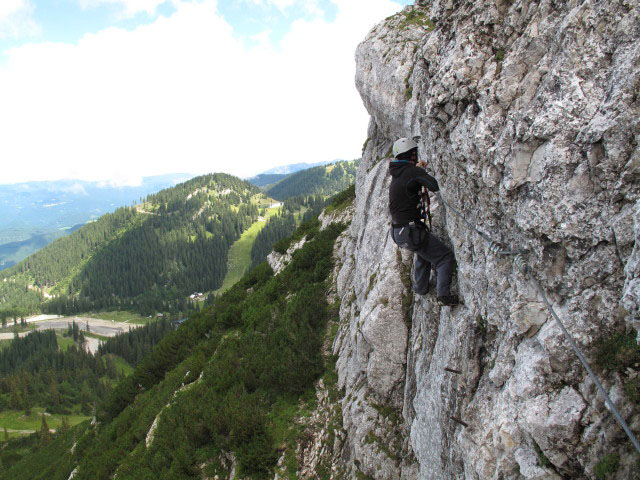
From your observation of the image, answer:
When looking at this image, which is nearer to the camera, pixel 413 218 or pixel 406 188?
pixel 406 188

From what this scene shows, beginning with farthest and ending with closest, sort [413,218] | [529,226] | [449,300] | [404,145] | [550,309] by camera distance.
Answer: [413,218] → [404,145] → [449,300] → [529,226] → [550,309]

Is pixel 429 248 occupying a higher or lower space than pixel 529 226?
lower

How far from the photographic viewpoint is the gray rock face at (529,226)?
183 inches

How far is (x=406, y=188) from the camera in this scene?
864cm

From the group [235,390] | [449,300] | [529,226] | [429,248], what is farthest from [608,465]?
[235,390]

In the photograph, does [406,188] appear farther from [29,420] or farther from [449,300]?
[29,420]

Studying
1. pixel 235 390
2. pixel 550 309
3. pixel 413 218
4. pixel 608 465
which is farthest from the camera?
pixel 235 390

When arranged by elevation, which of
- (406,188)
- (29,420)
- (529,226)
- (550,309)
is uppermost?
(406,188)

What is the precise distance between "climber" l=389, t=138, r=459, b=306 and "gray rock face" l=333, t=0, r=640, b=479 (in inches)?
19.3

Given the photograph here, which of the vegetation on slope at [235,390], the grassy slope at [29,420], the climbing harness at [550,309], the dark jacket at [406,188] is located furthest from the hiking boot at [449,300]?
the grassy slope at [29,420]

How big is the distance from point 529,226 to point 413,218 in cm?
342

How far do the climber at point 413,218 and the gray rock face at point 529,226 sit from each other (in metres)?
0.49

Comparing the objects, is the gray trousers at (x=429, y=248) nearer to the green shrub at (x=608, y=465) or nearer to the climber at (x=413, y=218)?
the climber at (x=413, y=218)

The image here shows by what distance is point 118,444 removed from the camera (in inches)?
950
